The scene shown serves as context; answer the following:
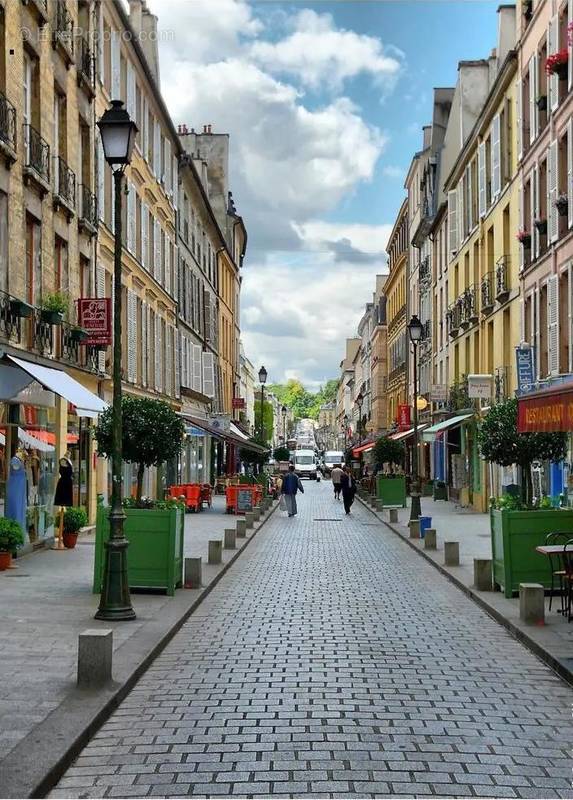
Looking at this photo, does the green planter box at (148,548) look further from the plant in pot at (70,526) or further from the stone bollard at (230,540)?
the stone bollard at (230,540)

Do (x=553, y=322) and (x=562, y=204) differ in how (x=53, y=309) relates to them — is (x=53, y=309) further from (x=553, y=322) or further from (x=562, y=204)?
(x=553, y=322)

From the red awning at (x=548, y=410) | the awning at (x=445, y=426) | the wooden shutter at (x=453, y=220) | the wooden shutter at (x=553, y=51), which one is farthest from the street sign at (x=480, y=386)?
the red awning at (x=548, y=410)

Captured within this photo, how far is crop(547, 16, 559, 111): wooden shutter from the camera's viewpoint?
935 inches

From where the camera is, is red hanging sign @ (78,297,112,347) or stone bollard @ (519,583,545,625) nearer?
stone bollard @ (519,583,545,625)

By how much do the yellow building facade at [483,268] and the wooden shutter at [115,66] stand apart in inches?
442

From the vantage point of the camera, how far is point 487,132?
108ft

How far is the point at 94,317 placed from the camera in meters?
21.4

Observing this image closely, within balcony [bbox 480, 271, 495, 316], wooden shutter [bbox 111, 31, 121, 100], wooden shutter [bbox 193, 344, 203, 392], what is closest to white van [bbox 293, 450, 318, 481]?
wooden shutter [bbox 193, 344, 203, 392]

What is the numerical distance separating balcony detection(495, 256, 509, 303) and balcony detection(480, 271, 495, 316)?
673 mm

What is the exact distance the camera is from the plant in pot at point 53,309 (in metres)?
18.6

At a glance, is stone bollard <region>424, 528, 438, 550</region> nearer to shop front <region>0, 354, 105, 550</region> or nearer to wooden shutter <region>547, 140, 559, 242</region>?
shop front <region>0, 354, 105, 550</region>

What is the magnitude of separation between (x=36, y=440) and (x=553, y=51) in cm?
1567

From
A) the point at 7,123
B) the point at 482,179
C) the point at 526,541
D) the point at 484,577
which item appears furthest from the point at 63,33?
the point at 482,179

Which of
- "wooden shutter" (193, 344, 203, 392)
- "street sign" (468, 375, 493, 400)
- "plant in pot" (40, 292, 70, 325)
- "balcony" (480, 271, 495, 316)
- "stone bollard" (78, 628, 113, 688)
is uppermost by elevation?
"balcony" (480, 271, 495, 316)
